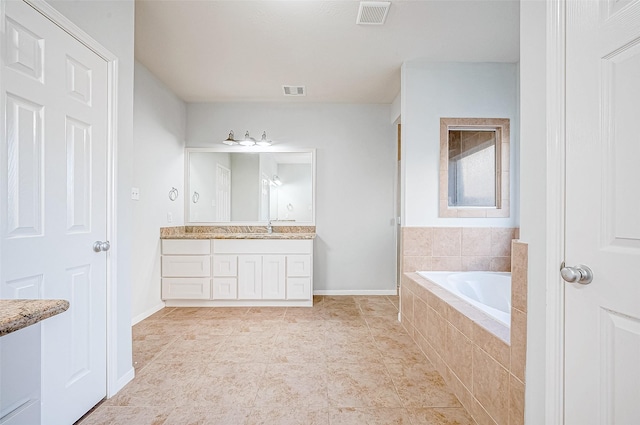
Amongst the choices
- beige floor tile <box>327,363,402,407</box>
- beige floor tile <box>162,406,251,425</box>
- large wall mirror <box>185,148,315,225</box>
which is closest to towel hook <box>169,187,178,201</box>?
large wall mirror <box>185,148,315,225</box>

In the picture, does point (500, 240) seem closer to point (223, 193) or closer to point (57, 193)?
point (223, 193)

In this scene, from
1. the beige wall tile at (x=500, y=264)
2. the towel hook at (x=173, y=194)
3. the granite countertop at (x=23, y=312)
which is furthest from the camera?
the towel hook at (x=173, y=194)

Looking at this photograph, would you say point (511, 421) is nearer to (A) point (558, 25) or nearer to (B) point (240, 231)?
(A) point (558, 25)

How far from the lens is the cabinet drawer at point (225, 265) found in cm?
349

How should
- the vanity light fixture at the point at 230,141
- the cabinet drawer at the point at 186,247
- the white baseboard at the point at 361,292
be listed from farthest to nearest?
the white baseboard at the point at 361,292 → the vanity light fixture at the point at 230,141 → the cabinet drawer at the point at 186,247

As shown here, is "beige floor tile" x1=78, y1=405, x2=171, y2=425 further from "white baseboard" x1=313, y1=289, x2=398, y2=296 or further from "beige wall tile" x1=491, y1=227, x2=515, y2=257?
"beige wall tile" x1=491, y1=227, x2=515, y2=257

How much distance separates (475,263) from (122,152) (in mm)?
2947

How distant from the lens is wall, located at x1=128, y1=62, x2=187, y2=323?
118 inches

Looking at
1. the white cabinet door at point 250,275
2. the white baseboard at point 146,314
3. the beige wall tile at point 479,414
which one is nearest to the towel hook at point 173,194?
the white cabinet door at point 250,275

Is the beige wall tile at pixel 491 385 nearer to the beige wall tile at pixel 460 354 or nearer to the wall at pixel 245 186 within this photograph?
the beige wall tile at pixel 460 354

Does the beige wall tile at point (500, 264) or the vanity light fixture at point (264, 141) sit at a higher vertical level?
the vanity light fixture at point (264, 141)

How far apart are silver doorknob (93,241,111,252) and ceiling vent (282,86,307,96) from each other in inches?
98.9

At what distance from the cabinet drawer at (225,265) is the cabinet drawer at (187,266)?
3.1 inches

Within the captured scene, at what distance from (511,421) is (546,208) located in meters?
0.88
